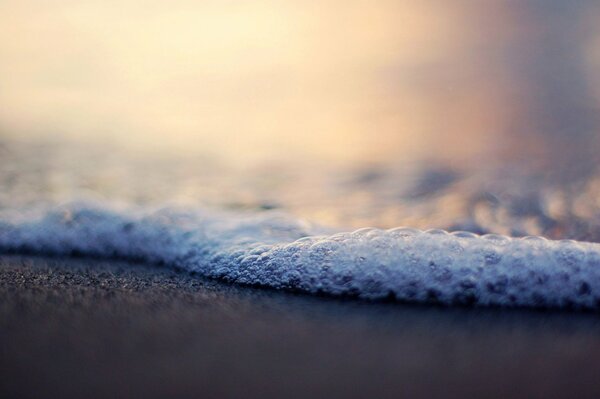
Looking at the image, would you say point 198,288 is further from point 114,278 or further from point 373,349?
point 373,349

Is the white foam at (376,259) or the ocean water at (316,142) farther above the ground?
the ocean water at (316,142)

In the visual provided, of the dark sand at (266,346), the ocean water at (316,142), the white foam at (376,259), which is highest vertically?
the ocean water at (316,142)

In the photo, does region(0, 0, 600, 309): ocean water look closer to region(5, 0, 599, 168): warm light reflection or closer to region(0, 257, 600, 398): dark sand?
region(5, 0, 599, 168): warm light reflection

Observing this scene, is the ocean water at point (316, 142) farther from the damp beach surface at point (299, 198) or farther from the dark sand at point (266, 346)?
the dark sand at point (266, 346)

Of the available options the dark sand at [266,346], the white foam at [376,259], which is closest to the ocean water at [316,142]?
the white foam at [376,259]

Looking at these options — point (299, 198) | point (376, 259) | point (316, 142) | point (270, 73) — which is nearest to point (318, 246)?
point (376, 259)

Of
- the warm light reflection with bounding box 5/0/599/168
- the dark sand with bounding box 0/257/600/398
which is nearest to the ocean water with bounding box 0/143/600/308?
the dark sand with bounding box 0/257/600/398

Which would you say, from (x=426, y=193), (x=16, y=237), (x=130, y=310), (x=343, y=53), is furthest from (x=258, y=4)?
(x=130, y=310)

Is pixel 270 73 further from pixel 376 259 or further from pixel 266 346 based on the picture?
pixel 266 346
